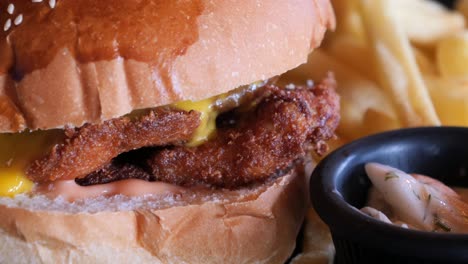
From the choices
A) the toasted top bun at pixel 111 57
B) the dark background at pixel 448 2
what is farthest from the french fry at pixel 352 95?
the dark background at pixel 448 2

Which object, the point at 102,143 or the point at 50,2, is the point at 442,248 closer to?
the point at 102,143

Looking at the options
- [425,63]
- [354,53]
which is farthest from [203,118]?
[425,63]

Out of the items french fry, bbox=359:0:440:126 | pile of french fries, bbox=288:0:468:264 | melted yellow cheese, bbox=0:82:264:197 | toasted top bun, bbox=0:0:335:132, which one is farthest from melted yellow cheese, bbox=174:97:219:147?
french fry, bbox=359:0:440:126

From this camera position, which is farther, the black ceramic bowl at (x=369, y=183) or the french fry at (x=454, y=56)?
the french fry at (x=454, y=56)

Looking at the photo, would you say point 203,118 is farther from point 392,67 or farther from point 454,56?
point 454,56

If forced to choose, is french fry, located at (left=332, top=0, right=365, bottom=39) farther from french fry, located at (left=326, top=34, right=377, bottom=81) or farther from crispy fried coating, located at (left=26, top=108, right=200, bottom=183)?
crispy fried coating, located at (left=26, top=108, right=200, bottom=183)

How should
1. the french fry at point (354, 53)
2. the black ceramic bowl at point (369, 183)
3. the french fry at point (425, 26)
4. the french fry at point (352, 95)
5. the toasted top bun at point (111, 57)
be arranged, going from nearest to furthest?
the black ceramic bowl at point (369, 183), the toasted top bun at point (111, 57), the french fry at point (352, 95), the french fry at point (354, 53), the french fry at point (425, 26)

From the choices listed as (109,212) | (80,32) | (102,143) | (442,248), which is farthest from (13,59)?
(442,248)

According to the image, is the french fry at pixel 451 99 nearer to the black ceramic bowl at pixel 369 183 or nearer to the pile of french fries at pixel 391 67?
the pile of french fries at pixel 391 67
